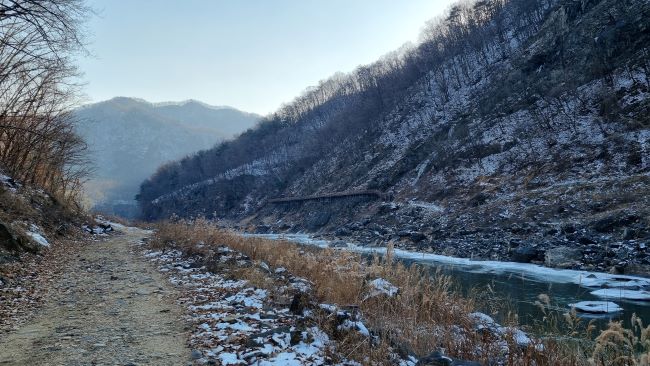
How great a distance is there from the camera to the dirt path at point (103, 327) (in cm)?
544

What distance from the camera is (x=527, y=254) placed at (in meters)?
21.2

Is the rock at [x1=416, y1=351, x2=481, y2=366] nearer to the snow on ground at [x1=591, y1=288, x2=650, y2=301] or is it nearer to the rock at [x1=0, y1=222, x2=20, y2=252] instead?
the snow on ground at [x1=591, y1=288, x2=650, y2=301]

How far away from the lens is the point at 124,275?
39.5ft

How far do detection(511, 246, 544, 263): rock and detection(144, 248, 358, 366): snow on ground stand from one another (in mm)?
16414

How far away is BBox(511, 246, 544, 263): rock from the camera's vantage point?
21.0m

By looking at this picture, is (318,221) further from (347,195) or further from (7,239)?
(7,239)

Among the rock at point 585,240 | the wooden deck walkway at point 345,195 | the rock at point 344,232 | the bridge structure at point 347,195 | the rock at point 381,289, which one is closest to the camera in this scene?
the rock at point 381,289

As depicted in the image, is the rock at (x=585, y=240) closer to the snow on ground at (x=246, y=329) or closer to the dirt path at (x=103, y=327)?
the snow on ground at (x=246, y=329)

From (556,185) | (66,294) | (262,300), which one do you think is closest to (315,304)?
(262,300)

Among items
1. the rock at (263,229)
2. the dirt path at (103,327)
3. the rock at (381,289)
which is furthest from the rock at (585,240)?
the rock at (263,229)

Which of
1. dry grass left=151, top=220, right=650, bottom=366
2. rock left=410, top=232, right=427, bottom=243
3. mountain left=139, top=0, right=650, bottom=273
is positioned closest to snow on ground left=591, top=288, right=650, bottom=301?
mountain left=139, top=0, right=650, bottom=273

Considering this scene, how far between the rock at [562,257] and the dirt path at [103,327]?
56.8 ft

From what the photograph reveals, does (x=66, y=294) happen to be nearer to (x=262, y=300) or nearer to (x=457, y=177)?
(x=262, y=300)

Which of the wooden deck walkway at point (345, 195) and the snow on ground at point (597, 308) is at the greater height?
the wooden deck walkway at point (345, 195)
